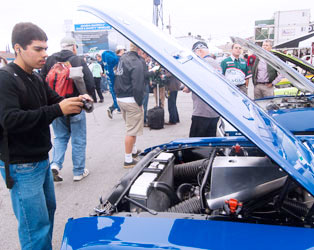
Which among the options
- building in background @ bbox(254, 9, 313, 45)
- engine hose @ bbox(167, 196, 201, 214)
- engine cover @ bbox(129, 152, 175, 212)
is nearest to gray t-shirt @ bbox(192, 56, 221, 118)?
engine cover @ bbox(129, 152, 175, 212)

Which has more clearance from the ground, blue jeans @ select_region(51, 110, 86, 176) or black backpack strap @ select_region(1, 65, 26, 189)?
black backpack strap @ select_region(1, 65, 26, 189)

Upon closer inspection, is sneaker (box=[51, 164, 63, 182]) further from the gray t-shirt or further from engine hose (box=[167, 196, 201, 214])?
engine hose (box=[167, 196, 201, 214])

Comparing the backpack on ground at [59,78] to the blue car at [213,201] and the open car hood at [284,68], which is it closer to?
the blue car at [213,201]

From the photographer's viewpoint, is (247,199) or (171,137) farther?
(171,137)

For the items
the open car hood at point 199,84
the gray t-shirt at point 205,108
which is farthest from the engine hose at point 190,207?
the gray t-shirt at point 205,108

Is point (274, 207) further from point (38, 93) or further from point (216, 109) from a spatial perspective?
point (38, 93)

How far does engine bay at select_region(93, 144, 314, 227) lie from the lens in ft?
4.40

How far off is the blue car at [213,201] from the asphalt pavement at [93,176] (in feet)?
1.21

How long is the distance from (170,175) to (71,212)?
1.55 metres

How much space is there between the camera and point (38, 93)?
175cm

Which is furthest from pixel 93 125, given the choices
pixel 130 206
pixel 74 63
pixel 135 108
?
pixel 130 206

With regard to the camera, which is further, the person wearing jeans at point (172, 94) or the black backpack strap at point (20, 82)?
the person wearing jeans at point (172, 94)

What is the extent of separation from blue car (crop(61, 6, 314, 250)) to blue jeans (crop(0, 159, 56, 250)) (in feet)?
1.42

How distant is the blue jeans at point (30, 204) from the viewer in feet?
5.44
